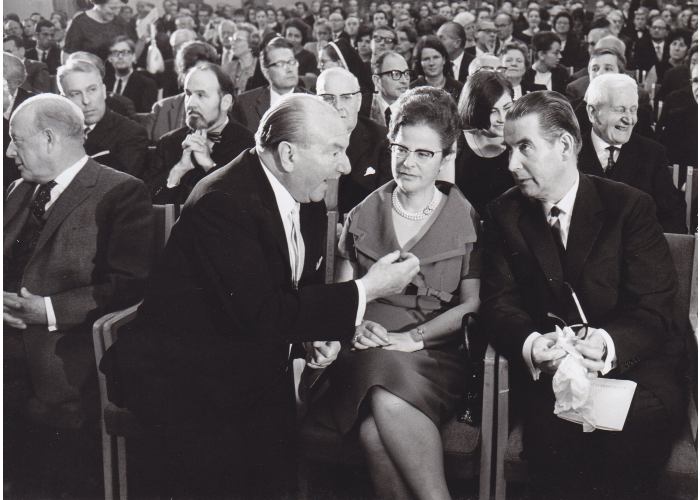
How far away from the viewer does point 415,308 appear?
2514 mm

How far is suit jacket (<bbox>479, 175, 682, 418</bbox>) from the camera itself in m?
2.25

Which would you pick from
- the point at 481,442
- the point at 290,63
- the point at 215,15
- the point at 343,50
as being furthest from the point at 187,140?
the point at 215,15

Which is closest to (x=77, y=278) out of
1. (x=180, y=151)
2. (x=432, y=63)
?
(x=180, y=151)

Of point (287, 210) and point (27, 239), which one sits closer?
point (287, 210)

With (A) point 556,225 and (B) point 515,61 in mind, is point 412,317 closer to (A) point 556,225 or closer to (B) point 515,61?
(A) point 556,225

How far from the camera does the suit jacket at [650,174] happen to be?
3430 mm

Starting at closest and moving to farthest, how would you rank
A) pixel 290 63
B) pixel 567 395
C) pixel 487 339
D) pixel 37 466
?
pixel 567 395
pixel 487 339
pixel 37 466
pixel 290 63

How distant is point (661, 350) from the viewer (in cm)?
232

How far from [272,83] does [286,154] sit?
3267 millimetres

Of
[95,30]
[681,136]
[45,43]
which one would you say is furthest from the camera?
[45,43]

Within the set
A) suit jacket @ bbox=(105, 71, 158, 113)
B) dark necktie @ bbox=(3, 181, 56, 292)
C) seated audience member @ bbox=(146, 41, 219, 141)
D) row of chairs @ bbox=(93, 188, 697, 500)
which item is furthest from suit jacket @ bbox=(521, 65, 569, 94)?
dark necktie @ bbox=(3, 181, 56, 292)

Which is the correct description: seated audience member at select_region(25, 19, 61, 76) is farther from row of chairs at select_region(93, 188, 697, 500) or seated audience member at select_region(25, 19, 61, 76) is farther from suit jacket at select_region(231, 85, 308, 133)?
row of chairs at select_region(93, 188, 697, 500)

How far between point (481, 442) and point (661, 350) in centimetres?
62

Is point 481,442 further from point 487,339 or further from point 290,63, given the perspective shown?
point 290,63
